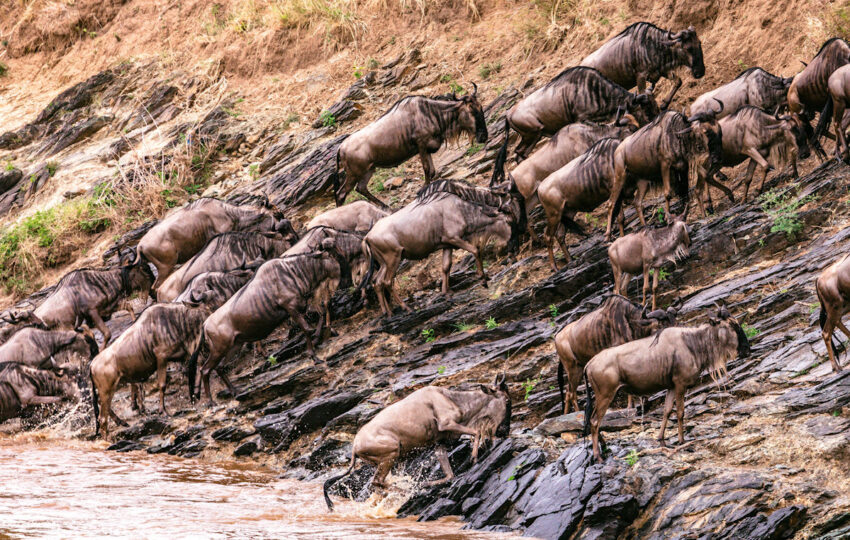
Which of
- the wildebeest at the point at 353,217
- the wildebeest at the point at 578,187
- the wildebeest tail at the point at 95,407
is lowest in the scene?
the wildebeest tail at the point at 95,407

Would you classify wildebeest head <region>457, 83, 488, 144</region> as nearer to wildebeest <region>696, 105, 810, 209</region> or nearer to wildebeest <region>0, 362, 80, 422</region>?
wildebeest <region>696, 105, 810, 209</region>

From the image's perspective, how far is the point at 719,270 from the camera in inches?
460

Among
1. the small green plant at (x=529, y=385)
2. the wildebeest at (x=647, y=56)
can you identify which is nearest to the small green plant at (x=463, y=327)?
the small green plant at (x=529, y=385)

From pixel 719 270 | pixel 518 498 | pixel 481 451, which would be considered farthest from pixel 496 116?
pixel 518 498

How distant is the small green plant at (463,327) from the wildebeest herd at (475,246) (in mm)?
807

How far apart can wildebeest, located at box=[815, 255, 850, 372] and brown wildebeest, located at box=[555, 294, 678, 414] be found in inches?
54.5

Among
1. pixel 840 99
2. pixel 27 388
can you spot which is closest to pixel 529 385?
pixel 840 99

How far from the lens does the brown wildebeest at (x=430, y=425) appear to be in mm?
9836

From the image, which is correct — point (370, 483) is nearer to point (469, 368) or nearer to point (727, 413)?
point (469, 368)

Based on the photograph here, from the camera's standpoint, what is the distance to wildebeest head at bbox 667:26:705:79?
14914 millimetres

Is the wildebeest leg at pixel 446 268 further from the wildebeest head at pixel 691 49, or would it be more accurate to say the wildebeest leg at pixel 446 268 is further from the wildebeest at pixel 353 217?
the wildebeest head at pixel 691 49

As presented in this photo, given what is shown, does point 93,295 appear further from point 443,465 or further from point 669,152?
point 669,152

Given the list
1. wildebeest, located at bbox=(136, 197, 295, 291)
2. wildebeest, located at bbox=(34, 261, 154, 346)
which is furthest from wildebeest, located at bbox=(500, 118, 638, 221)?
wildebeest, located at bbox=(34, 261, 154, 346)

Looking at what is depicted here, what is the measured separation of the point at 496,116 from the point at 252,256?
5.17m
